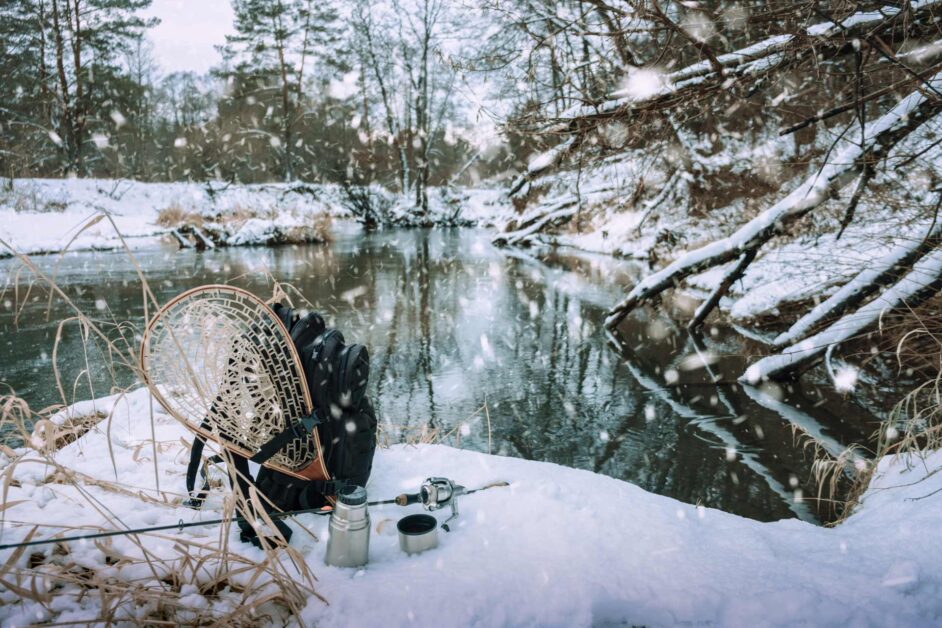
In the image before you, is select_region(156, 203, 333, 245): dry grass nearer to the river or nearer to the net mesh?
the river

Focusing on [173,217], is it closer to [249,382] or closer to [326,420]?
[249,382]

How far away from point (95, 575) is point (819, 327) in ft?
15.4

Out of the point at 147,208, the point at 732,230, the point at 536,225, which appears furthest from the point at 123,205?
the point at 732,230

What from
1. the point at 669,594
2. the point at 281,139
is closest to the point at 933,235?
the point at 669,594

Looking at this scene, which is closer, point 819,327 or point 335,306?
point 819,327

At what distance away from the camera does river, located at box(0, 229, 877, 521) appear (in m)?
3.40

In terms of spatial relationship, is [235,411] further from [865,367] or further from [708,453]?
[865,367]

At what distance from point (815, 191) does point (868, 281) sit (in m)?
0.74

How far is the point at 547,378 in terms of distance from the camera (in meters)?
5.03

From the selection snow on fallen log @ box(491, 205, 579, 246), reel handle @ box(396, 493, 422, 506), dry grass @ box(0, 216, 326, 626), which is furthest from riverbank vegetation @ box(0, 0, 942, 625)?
snow on fallen log @ box(491, 205, 579, 246)

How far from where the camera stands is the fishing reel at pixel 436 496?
6.44 ft

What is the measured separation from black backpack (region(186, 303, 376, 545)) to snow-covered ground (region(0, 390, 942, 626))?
122 millimetres

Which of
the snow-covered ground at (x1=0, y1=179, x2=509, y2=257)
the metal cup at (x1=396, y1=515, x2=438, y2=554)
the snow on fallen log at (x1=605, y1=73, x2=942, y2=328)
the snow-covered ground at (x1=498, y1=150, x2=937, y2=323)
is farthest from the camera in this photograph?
the snow-covered ground at (x1=0, y1=179, x2=509, y2=257)

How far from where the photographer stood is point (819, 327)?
4.16m
